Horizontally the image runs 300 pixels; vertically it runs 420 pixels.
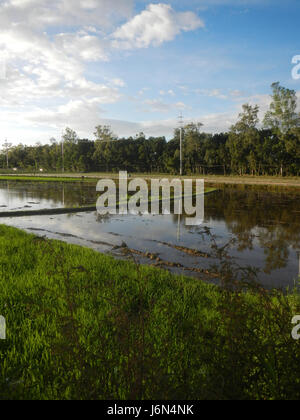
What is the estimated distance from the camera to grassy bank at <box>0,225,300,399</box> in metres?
2.11

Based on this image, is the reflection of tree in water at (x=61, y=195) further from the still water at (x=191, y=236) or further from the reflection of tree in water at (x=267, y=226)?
the reflection of tree in water at (x=267, y=226)

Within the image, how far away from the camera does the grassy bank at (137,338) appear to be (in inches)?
83.0

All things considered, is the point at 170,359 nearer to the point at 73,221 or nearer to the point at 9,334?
the point at 9,334

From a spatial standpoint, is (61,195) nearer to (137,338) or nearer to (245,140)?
(137,338)

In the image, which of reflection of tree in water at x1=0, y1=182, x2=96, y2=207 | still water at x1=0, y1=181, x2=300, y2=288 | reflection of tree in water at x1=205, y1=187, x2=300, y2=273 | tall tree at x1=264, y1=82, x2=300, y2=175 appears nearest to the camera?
still water at x1=0, y1=181, x2=300, y2=288

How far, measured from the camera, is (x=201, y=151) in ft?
241

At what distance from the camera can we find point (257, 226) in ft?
39.3

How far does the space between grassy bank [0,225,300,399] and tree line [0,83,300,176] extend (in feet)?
187

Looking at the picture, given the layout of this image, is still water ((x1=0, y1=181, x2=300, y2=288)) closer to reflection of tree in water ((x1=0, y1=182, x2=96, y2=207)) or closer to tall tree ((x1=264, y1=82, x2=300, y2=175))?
reflection of tree in water ((x1=0, y1=182, x2=96, y2=207))

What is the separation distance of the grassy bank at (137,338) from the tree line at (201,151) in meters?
57.0

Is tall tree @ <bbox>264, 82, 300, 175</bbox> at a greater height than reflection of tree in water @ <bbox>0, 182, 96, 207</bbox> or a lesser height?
greater

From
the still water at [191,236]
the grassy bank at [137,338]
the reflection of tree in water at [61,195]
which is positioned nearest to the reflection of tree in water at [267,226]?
the still water at [191,236]

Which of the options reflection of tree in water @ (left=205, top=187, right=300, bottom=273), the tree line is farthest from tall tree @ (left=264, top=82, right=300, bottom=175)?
reflection of tree in water @ (left=205, top=187, right=300, bottom=273)

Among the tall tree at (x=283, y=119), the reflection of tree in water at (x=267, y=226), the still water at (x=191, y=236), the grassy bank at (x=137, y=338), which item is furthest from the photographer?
the tall tree at (x=283, y=119)
